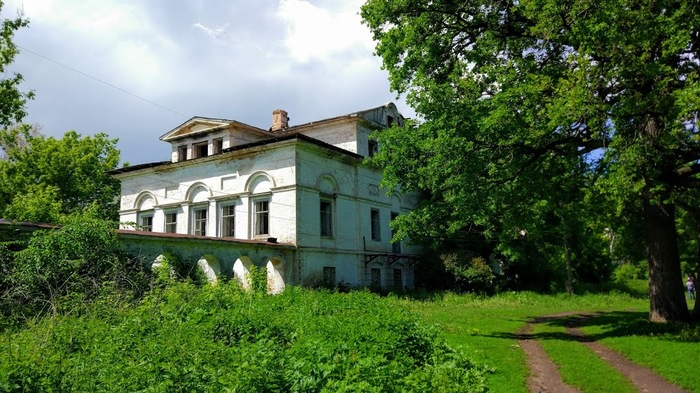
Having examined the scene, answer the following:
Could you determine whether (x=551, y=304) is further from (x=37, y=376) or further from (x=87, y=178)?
(x=87, y=178)

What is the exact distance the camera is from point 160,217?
107 feet

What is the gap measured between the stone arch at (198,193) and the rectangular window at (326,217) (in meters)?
6.91

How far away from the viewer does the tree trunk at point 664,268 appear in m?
14.6

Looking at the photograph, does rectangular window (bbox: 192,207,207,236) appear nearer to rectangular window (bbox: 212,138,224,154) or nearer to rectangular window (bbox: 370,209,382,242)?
rectangular window (bbox: 212,138,224,154)

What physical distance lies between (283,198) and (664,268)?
700 inches

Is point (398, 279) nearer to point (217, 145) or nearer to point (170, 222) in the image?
point (217, 145)

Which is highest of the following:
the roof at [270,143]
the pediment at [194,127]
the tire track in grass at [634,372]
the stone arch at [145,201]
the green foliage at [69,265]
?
the pediment at [194,127]

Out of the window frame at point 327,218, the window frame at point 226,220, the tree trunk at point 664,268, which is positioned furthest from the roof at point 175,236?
the tree trunk at point 664,268

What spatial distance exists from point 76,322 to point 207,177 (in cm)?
2110

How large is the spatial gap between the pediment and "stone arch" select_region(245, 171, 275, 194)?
4358mm

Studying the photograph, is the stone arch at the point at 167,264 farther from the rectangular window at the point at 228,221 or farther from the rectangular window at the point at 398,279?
the rectangular window at the point at 398,279

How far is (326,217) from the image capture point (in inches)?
1150

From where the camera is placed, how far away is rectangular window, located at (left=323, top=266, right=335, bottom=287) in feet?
91.6

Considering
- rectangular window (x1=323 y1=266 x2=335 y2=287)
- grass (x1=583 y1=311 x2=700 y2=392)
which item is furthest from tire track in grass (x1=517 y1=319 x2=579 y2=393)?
rectangular window (x1=323 y1=266 x2=335 y2=287)
